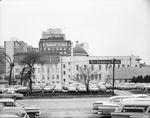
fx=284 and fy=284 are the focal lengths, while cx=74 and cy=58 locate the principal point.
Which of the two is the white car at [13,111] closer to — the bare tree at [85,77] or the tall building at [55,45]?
the bare tree at [85,77]

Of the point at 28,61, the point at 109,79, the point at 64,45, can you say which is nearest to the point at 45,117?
the point at 28,61

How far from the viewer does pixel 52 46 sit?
119188mm

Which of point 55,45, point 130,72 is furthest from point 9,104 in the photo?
point 55,45

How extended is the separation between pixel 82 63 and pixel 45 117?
170 ft

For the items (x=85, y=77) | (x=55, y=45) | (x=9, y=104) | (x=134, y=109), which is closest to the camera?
(x=134, y=109)

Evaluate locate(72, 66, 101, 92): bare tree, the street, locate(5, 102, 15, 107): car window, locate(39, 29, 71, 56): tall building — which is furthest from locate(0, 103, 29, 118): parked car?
locate(39, 29, 71, 56): tall building

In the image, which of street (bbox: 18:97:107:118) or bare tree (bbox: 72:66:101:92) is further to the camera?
bare tree (bbox: 72:66:101:92)

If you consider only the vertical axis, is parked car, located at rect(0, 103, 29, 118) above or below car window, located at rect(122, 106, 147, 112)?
below

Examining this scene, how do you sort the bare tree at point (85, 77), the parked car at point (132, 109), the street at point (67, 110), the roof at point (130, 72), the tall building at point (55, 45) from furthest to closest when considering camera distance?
the tall building at point (55, 45) < the roof at point (130, 72) < the bare tree at point (85, 77) < the street at point (67, 110) < the parked car at point (132, 109)

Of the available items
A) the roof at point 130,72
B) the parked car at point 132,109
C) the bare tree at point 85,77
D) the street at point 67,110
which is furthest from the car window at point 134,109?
the roof at point 130,72

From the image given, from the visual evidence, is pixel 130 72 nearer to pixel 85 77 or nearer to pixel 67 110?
pixel 85 77

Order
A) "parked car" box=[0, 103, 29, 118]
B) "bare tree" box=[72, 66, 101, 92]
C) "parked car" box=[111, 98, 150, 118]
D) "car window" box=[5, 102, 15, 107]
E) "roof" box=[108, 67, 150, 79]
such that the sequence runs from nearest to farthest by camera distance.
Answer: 1. "parked car" box=[111, 98, 150, 118]
2. "parked car" box=[0, 103, 29, 118]
3. "car window" box=[5, 102, 15, 107]
4. "bare tree" box=[72, 66, 101, 92]
5. "roof" box=[108, 67, 150, 79]

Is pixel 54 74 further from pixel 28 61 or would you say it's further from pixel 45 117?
pixel 45 117

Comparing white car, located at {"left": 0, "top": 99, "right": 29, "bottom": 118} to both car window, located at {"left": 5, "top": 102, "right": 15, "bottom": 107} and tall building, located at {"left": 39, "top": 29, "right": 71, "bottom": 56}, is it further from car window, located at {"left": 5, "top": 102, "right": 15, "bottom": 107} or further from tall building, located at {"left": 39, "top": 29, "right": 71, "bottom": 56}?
tall building, located at {"left": 39, "top": 29, "right": 71, "bottom": 56}
